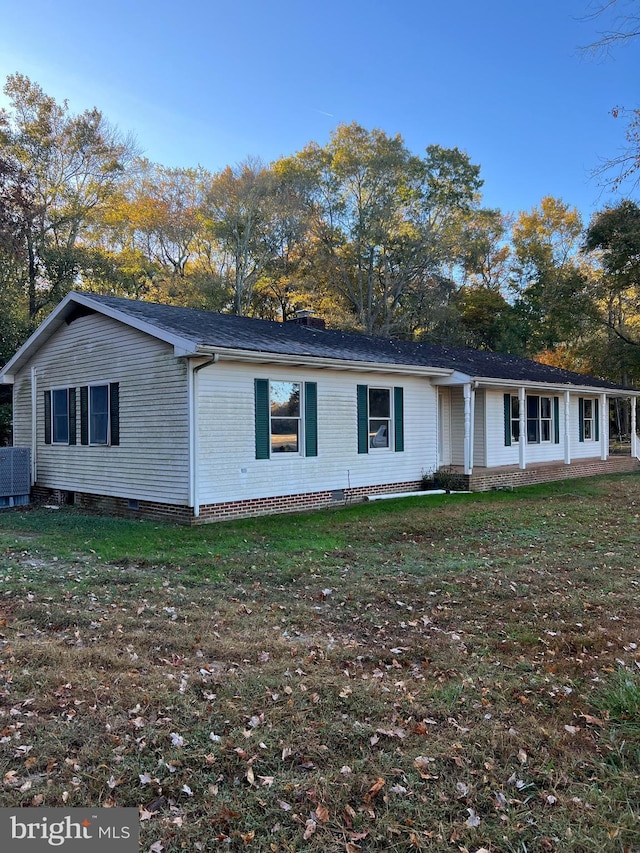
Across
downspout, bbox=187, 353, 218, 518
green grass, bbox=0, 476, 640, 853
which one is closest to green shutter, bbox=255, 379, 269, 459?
downspout, bbox=187, 353, 218, 518

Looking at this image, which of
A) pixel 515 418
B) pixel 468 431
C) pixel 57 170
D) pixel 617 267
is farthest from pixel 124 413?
pixel 617 267

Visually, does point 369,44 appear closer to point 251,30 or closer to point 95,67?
point 251,30

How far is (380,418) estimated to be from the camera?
504 inches

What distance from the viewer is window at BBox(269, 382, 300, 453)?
10.7 metres

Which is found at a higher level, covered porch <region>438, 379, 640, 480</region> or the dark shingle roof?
the dark shingle roof

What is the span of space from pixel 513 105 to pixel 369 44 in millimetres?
3618

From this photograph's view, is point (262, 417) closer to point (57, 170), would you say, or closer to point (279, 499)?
point (279, 499)

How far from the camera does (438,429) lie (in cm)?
1441

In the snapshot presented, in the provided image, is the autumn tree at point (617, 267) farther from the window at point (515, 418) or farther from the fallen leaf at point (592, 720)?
the fallen leaf at point (592, 720)

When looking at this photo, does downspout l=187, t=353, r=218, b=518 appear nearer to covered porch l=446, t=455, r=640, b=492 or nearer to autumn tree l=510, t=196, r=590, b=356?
covered porch l=446, t=455, r=640, b=492

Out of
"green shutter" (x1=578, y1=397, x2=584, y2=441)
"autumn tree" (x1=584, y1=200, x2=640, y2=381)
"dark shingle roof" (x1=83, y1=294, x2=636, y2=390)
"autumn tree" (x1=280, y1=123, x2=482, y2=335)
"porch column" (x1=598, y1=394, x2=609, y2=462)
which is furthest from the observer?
"autumn tree" (x1=280, y1=123, x2=482, y2=335)

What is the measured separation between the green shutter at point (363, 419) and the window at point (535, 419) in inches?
198

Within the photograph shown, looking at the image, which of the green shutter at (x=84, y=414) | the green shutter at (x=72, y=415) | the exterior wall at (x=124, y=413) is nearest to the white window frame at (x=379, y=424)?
the exterior wall at (x=124, y=413)

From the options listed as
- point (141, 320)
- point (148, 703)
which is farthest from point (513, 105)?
point (148, 703)
